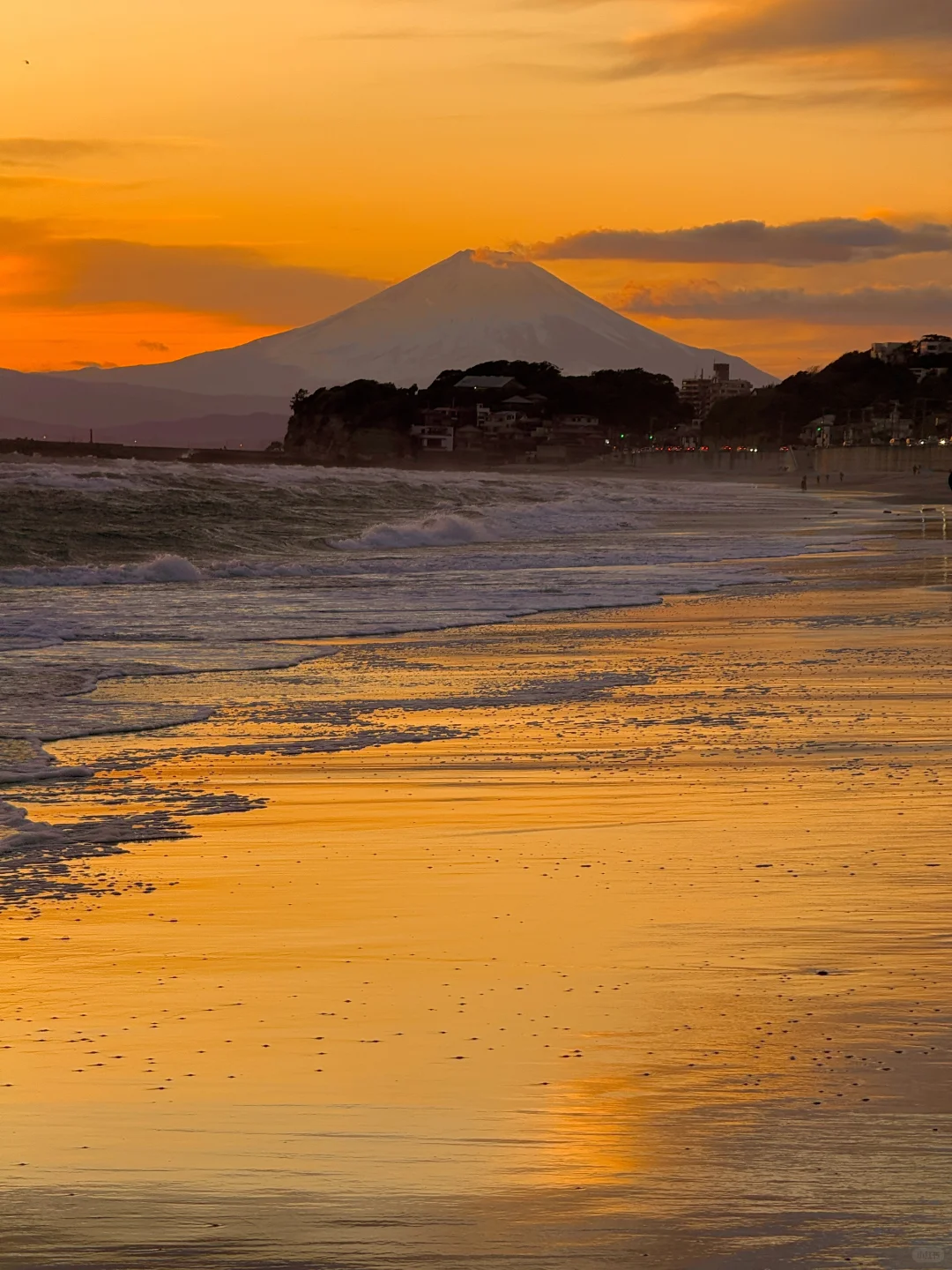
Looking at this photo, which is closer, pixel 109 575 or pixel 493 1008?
pixel 493 1008

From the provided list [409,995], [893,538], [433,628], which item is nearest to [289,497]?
[893,538]

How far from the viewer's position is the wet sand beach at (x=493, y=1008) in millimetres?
4293

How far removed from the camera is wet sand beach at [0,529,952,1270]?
169 inches

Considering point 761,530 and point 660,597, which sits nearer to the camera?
point 660,597

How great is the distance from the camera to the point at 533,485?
98.9 meters

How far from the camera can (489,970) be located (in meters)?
6.53

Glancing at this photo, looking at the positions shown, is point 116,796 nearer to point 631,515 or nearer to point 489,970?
point 489,970

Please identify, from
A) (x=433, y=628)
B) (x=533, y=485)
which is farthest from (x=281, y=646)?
(x=533, y=485)

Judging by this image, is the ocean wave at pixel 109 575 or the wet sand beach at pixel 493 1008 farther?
the ocean wave at pixel 109 575

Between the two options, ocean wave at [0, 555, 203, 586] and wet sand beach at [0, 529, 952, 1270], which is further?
ocean wave at [0, 555, 203, 586]

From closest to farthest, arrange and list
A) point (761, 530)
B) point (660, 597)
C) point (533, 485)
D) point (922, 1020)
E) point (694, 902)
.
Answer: point (922, 1020) < point (694, 902) < point (660, 597) < point (761, 530) < point (533, 485)

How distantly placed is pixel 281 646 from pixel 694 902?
12177 mm

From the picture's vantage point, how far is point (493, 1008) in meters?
6.06

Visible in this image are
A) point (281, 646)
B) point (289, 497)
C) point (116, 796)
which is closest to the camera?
point (116, 796)
